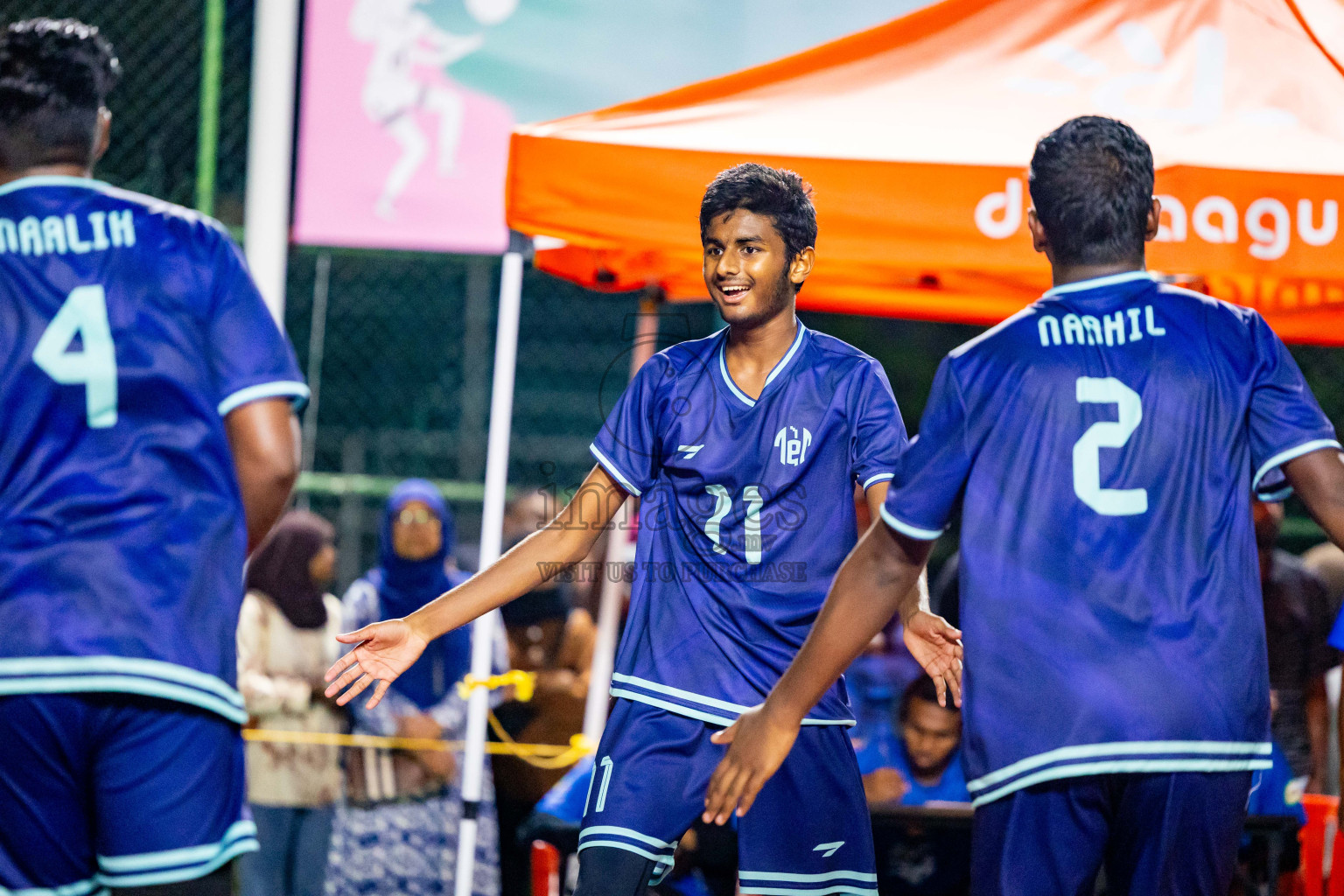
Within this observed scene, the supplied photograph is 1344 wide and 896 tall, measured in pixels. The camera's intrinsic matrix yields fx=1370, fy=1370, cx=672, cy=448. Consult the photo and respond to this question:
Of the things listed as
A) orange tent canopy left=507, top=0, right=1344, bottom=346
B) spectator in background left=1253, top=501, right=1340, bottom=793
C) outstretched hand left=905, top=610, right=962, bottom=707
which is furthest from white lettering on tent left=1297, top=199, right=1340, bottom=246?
outstretched hand left=905, top=610, right=962, bottom=707

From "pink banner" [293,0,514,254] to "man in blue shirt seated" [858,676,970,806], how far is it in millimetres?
3015

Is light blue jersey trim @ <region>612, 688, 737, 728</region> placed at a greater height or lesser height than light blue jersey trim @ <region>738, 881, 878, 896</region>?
greater

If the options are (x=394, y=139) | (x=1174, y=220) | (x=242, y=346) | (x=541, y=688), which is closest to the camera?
(x=242, y=346)

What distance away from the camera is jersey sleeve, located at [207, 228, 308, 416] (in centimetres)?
256

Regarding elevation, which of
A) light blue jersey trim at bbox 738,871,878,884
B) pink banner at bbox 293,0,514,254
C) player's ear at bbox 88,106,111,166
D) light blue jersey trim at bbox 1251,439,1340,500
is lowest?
light blue jersey trim at bbox 738,871,878,884

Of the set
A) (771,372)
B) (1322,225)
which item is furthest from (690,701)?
(1322,225)

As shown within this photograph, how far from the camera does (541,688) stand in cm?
609

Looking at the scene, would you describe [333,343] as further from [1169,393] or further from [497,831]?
[1169,393]

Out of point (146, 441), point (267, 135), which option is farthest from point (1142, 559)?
point (267, 135)

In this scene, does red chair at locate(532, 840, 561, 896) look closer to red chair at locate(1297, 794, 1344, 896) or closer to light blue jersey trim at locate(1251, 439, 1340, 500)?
red chair at locate(1297, 794, 1344, 896)

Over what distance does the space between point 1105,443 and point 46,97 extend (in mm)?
2071

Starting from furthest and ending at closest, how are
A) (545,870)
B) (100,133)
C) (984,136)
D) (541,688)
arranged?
(541,688) < (545,870) < (984,136) < (100,133)

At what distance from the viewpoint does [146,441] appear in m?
2.49

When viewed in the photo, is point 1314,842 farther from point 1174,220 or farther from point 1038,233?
point 1038,233
